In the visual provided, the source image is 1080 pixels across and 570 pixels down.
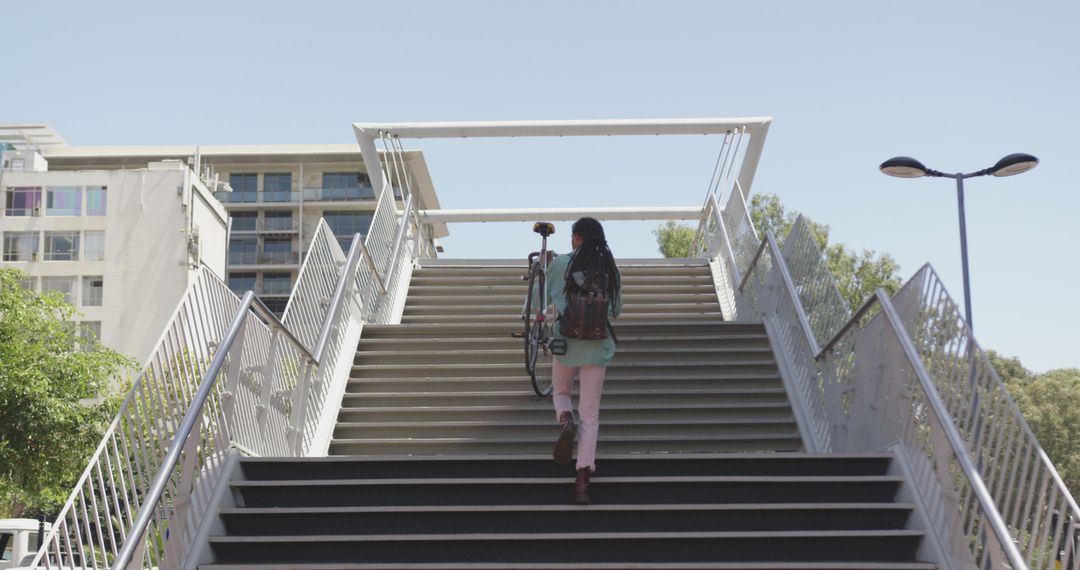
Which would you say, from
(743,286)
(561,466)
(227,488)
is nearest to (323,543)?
(227,488)

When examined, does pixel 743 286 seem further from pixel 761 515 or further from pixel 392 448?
pixel 761 515

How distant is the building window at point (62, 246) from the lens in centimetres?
6234

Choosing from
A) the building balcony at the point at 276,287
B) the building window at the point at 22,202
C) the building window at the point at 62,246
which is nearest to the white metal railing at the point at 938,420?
the building window at the point at 62,246

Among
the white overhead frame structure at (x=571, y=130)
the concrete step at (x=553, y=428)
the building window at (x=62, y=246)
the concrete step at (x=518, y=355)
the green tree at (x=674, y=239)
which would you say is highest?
the building window at (x=62, y=246)

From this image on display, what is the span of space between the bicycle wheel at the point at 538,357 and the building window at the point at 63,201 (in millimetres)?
57833

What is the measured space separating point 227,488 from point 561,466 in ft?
5.79

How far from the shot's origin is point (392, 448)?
29.9 feet

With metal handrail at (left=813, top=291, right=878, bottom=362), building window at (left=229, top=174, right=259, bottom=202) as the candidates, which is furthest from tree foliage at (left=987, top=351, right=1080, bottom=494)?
building window at (left=229, top=174, right=259, bottom=202)

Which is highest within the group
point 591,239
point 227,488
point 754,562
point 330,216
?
point 330,216

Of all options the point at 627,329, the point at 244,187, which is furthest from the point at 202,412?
the point at 244,187

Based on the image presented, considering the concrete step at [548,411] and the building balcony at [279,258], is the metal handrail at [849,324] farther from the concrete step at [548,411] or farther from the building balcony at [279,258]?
the building balcony at [279,258]

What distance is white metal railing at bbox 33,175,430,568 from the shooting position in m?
5.41

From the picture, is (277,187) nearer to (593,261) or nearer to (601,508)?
(593,261)

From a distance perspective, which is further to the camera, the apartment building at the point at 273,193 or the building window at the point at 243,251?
the building window at the point at 243,251
